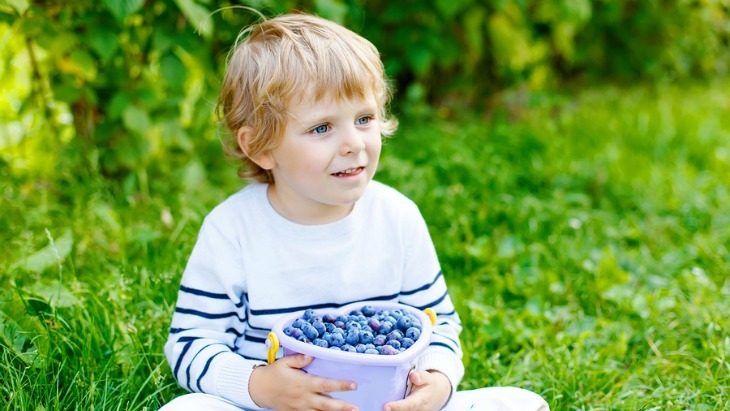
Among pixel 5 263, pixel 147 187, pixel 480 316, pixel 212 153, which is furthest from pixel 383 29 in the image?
pixel 5 263

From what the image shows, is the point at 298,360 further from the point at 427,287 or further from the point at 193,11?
the point at 193,11

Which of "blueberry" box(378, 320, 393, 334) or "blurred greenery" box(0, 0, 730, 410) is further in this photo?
"blurred greenery" box(0, 0, 730, 410)

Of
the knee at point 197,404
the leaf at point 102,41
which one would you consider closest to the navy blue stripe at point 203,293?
the knee at point 197,404

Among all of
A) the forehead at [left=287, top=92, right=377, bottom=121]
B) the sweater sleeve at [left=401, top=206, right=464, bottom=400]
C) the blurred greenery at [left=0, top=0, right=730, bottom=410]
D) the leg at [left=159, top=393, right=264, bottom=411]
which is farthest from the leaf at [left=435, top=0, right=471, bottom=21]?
the leg at [left=159, top=393, right=264, bottom=411]

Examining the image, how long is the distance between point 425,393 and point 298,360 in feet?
0.94

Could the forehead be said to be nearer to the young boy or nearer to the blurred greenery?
the young boy

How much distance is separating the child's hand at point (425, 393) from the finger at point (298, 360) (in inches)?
7.1

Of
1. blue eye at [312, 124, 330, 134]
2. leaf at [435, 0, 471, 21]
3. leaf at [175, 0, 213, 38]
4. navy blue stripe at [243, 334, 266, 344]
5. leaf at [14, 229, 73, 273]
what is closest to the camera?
blue eye at [312, 124, 330, 134]

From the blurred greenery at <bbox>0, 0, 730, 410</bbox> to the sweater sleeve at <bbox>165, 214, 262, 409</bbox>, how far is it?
156 mm

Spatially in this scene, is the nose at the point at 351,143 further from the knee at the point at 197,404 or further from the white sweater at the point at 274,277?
the knee at the point at 197,404

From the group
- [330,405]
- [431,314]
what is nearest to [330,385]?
[330,405]

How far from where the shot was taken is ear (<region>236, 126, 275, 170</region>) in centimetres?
177

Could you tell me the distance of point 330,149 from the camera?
1668 millimetres

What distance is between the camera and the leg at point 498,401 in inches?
67.1
